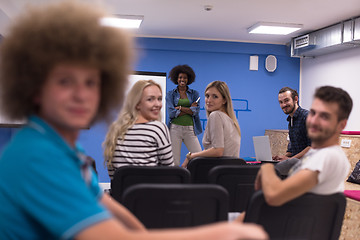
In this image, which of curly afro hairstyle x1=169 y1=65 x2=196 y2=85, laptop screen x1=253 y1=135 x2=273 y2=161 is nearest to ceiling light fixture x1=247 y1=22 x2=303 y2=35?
curly afro hairstyle x1=169 y1=65 x2=196 y2=85

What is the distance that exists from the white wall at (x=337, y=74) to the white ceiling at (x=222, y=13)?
73 cm

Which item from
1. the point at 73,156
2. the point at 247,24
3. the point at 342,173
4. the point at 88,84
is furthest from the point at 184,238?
the point at 247,24

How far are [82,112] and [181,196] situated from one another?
653 mm

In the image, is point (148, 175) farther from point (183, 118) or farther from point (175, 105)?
A: point (175, 105)

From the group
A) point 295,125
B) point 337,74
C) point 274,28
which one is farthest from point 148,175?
point 337,74

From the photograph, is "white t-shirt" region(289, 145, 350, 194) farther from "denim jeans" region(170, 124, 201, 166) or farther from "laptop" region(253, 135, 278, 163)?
"denim jeans" region(170, 124, 201, 166)

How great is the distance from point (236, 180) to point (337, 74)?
5.08 meters

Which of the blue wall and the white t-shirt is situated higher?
the blue wall

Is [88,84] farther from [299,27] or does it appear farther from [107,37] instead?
[299,27]

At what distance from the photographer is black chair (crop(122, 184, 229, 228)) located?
4.23ft

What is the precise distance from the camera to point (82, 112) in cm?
75

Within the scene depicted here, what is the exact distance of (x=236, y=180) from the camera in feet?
6.74

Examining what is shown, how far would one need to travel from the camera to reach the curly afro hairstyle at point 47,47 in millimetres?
729

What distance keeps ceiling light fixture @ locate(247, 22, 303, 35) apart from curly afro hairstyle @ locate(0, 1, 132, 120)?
206 inches
